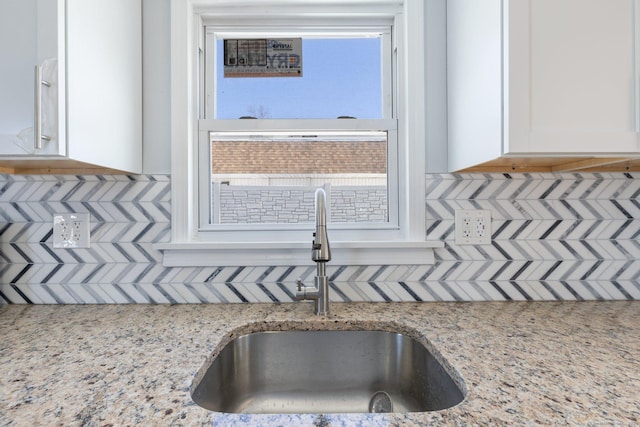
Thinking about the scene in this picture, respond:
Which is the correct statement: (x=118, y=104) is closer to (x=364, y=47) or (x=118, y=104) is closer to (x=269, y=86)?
(x=269, y=86)

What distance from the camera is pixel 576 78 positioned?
806 millimetres

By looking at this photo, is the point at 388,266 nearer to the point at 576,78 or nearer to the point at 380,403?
the point at 380,403

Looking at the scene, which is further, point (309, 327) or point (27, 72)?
point (309, 327)

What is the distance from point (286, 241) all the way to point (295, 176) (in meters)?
0.25

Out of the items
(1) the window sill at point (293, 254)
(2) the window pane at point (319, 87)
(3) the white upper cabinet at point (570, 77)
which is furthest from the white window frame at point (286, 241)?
(3) the white upper cabinet at point (570, 77)

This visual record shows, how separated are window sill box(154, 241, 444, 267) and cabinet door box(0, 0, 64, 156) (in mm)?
472

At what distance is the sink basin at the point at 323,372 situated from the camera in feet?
3.10

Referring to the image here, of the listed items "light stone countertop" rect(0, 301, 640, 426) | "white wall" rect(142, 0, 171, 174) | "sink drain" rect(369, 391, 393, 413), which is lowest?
"sink drain" rect(369, 391, 393, 413)

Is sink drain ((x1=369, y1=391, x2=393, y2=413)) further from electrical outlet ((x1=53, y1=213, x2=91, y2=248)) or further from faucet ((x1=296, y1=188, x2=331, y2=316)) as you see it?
electrical outlet ((x1=53, y1=213, x2=91, y2=248))

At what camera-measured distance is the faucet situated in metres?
1.00

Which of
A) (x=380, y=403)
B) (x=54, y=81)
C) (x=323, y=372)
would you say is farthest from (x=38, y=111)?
(x=380, y=403)

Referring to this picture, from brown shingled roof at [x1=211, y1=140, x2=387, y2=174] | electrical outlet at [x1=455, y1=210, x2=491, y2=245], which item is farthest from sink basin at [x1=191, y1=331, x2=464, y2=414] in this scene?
brown shingled roof at [x1=211, y1=140, x2=387, y2=174]

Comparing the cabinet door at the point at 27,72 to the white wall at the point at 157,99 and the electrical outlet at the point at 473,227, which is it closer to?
the white wall at the point at 157,99

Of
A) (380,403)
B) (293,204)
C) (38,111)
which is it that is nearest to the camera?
(38,111)
